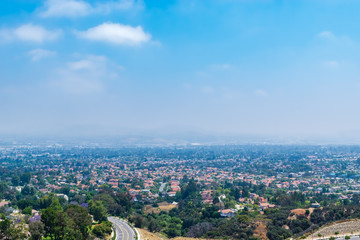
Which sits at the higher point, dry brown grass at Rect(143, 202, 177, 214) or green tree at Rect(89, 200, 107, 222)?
green tree at Rect(89, 200, 107, 222)

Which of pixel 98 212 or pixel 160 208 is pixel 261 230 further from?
pixel 160 208

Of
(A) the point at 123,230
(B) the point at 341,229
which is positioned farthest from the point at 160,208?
(B) the point at 341,229

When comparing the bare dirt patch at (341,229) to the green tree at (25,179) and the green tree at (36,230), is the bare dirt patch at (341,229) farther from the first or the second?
the green tree at (25,179)

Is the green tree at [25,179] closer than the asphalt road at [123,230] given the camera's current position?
No

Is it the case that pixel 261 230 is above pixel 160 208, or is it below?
above

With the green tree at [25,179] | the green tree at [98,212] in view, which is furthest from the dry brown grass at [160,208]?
the green tree at [25,179]

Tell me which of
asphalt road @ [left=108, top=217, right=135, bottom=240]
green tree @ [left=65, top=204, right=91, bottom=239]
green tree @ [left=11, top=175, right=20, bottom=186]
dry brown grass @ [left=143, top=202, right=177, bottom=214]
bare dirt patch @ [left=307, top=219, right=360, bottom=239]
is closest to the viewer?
green tree @ [left=65, top=204, right=91, bottom=239]

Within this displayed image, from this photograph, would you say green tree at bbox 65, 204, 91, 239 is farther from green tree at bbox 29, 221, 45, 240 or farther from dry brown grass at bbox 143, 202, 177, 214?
dry brown grass at bbox 143, 202, 177, 214

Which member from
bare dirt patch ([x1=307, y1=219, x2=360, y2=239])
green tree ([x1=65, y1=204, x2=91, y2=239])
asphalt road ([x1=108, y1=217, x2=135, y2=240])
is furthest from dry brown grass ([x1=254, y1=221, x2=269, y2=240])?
green tree ([x1=65, y1=204, x2=91, y2=239])

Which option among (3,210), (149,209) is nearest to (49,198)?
A: (3,210)

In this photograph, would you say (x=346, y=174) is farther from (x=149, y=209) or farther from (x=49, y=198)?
(x=49, y=198)
